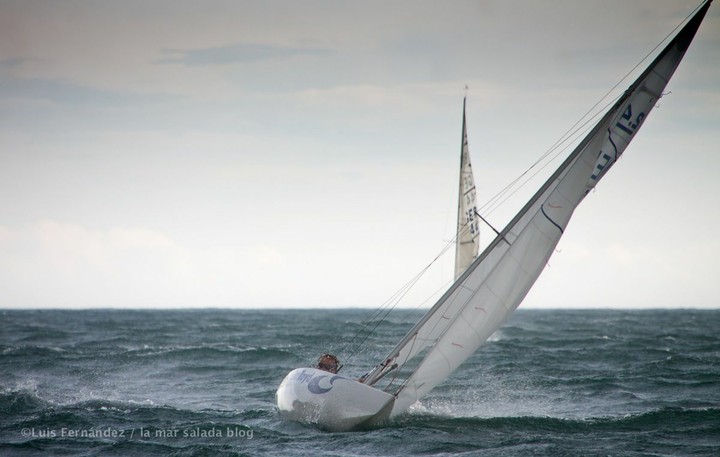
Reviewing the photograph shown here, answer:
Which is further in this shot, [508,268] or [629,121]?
[508,268]

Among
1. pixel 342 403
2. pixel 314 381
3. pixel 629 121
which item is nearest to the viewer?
pixel 629 121

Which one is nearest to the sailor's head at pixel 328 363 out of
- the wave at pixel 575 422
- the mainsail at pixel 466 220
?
the wave at pixel 575 422

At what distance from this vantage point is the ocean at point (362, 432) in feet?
50.9

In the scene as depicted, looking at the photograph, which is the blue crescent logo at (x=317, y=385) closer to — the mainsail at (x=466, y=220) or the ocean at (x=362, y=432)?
the ocean at (x=362, y=432)

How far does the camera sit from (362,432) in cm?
1606

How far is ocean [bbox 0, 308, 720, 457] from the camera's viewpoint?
15.5 m

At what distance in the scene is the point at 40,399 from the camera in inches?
817

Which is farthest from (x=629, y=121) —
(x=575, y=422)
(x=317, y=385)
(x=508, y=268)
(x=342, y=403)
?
(x=317, y=385)

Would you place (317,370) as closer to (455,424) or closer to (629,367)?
(455,424)

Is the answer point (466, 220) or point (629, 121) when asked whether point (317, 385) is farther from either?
point (466, 220)

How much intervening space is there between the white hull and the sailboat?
0.07 feet

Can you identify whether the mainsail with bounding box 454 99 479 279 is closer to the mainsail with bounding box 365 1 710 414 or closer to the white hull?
the mainsail with bounding box 365 1 710 414

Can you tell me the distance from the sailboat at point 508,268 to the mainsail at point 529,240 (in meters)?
0.02

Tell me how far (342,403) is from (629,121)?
7.99m
